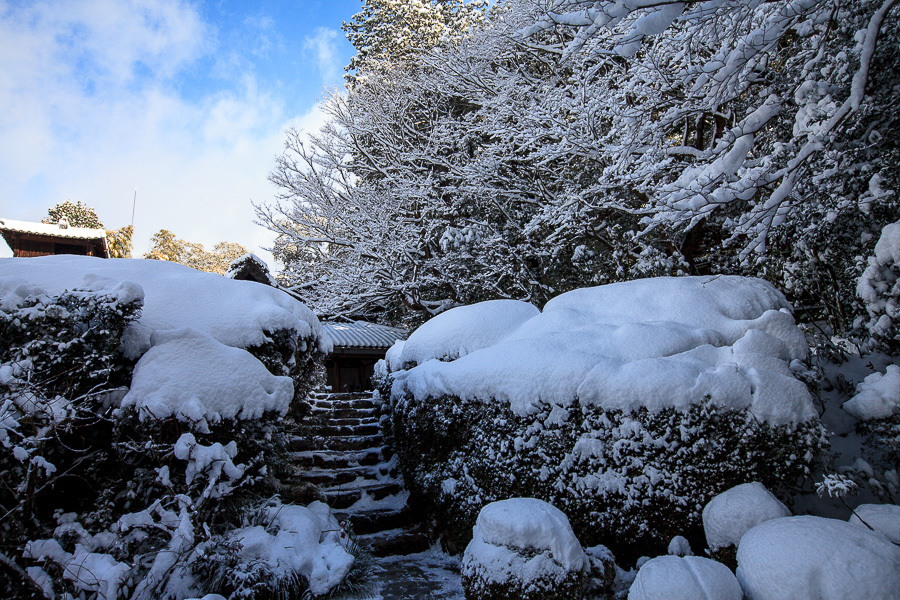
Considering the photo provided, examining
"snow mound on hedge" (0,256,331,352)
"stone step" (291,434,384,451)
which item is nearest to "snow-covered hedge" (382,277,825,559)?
"snow mound on hedge" (0,256,331,352)

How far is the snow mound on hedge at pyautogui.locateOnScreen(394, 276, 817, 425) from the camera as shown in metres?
3.27

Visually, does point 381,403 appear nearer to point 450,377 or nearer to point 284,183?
point 450,377

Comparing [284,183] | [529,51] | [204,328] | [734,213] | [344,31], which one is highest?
[344,31]

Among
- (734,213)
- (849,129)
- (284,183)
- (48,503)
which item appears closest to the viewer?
(48,503)

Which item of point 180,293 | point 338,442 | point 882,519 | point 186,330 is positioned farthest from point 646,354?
point 338,442

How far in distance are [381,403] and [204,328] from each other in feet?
11.2

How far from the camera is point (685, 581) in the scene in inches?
98.5

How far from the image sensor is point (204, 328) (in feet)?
13.3

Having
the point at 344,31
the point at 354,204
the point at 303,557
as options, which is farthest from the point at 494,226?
the point at 344,31

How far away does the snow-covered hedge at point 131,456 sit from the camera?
2.71m

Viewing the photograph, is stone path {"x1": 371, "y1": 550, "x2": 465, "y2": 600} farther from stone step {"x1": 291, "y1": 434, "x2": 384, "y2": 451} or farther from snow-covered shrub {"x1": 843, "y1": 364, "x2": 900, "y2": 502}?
snow-covered shrub {"x1": 843, "y1": 364, "x2": 900, "y2": 502}

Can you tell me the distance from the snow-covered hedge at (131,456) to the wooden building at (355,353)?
371 inches

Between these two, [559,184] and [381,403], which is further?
[559,184]

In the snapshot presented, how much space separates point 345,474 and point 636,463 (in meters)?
3.53
